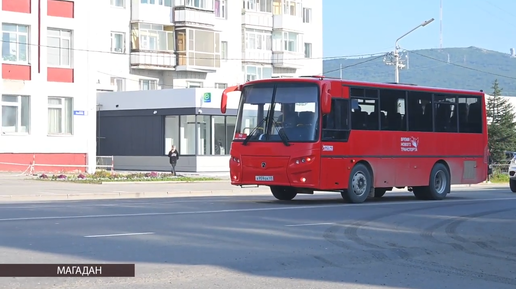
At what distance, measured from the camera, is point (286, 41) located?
67.6m

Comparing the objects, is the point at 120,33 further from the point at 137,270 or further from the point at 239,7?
the point at 137,270

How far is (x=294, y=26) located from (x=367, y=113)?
46.4 m

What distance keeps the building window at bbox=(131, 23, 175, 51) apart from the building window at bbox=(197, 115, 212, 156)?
12.1m

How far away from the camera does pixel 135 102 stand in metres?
48.9

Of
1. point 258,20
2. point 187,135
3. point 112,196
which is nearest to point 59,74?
point 187,135

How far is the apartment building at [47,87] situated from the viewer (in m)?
40.5

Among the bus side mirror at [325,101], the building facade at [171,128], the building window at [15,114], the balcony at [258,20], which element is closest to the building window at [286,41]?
the balcony at [258,20]

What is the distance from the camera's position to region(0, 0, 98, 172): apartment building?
40531mm

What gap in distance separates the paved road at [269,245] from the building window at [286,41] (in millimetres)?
48147

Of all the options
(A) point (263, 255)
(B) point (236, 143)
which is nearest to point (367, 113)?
(B) point (236, 143)

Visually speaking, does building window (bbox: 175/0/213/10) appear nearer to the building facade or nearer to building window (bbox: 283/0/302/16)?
building window (bbox: 283/0/302/16)

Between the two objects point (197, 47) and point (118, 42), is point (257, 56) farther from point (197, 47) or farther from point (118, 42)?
point (118, 42)

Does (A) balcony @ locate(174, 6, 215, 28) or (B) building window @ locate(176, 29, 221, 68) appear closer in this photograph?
(A) balcony @ locate(174, 6, 215, 28)

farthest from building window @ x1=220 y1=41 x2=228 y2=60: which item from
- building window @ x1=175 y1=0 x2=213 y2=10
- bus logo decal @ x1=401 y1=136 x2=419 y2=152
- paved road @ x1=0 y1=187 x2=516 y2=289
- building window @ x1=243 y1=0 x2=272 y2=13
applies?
paved road @ x1=0 y1=187 x2=516 y2=289
